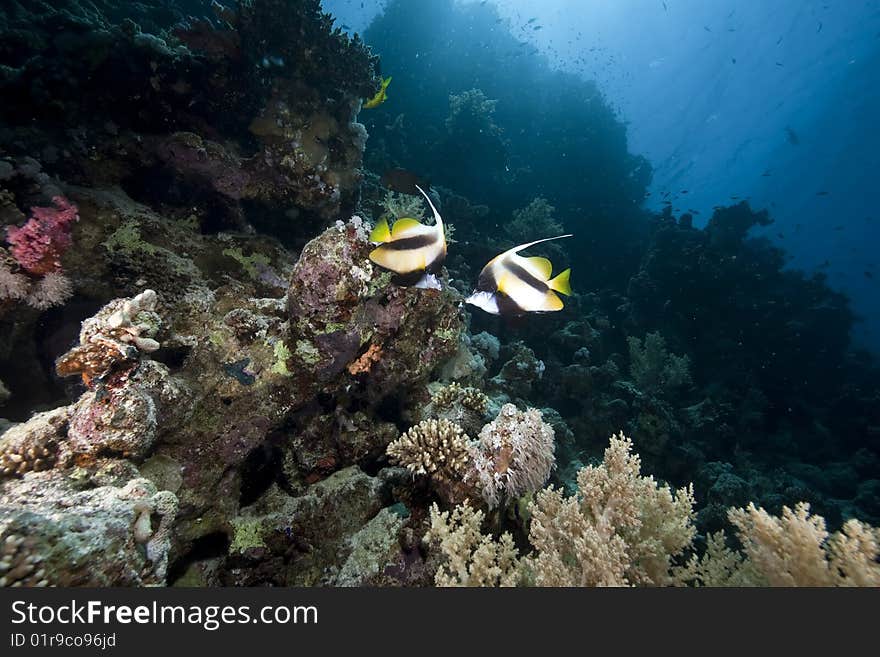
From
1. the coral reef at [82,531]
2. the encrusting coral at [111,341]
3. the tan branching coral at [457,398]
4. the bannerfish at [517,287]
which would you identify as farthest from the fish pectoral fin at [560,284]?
the encrusting coral at [111,341]

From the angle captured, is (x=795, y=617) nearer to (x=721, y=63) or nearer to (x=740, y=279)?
(x=740, y=279)

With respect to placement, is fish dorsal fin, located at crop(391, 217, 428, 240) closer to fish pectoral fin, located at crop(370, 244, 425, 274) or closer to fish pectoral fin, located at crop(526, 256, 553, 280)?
fish pectoral fin, located at crop(370, 244, 425, 274)

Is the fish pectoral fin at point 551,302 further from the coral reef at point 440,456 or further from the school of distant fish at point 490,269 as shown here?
the coral reef at point 440,456

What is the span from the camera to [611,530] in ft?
8.66

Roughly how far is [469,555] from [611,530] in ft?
3.24

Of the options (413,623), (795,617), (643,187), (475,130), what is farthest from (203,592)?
(643,187)

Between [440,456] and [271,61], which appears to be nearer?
[440,456]

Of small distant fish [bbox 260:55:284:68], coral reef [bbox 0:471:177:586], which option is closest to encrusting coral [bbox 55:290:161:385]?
coral reef [bbox 0:471:177:586]

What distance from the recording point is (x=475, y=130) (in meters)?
16.3

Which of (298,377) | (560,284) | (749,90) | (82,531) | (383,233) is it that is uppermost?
(749,90)

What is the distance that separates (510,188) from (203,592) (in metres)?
17.6

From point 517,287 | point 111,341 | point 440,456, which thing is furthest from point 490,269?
point 111,341

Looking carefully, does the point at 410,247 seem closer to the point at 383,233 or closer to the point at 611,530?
the point at 383,233

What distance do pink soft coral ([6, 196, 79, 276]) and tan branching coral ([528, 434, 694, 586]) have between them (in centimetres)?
512
